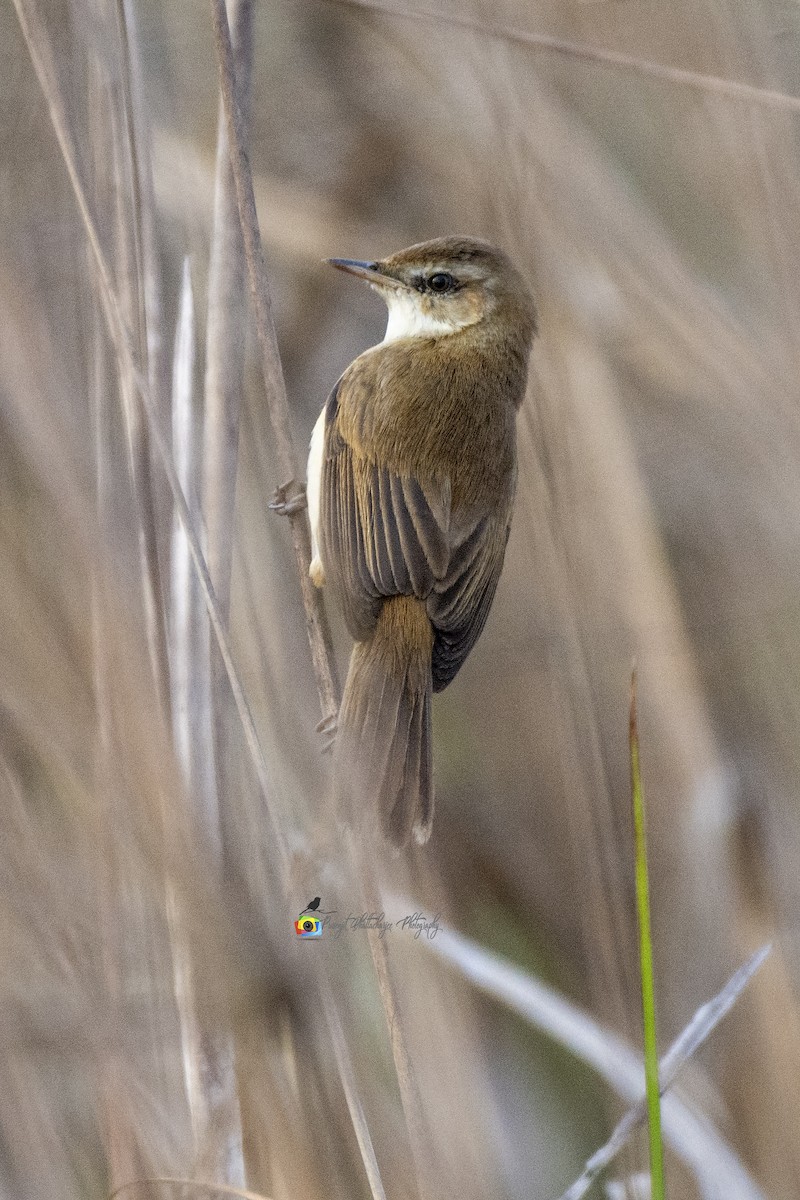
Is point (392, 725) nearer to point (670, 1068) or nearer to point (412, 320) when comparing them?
point (670, 1068)

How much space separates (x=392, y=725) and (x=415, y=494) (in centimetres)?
57

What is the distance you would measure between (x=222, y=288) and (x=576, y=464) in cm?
117

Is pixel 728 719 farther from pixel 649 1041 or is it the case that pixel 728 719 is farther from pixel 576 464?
pixel 649 1041

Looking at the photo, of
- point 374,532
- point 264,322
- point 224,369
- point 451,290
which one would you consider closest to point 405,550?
point 374,532

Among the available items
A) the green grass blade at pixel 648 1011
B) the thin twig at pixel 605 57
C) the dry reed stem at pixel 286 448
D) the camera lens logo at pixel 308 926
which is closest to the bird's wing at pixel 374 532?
the dry reed stem at pixel 286 448

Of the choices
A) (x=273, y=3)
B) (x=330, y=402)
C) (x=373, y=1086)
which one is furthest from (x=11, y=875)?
(x=273, y=3)

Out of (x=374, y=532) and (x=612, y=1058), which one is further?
(x=374, y=532)

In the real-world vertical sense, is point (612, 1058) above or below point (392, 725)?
below

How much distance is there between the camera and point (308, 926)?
2.00 metres

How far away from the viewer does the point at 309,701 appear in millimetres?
2801

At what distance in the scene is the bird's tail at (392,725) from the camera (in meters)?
2.33

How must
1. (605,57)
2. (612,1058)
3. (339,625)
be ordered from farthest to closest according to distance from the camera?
(339,625), (612,1058), (605,57)

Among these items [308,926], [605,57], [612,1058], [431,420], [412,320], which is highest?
[605,57]

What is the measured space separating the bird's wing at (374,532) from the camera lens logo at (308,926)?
0.71 m
